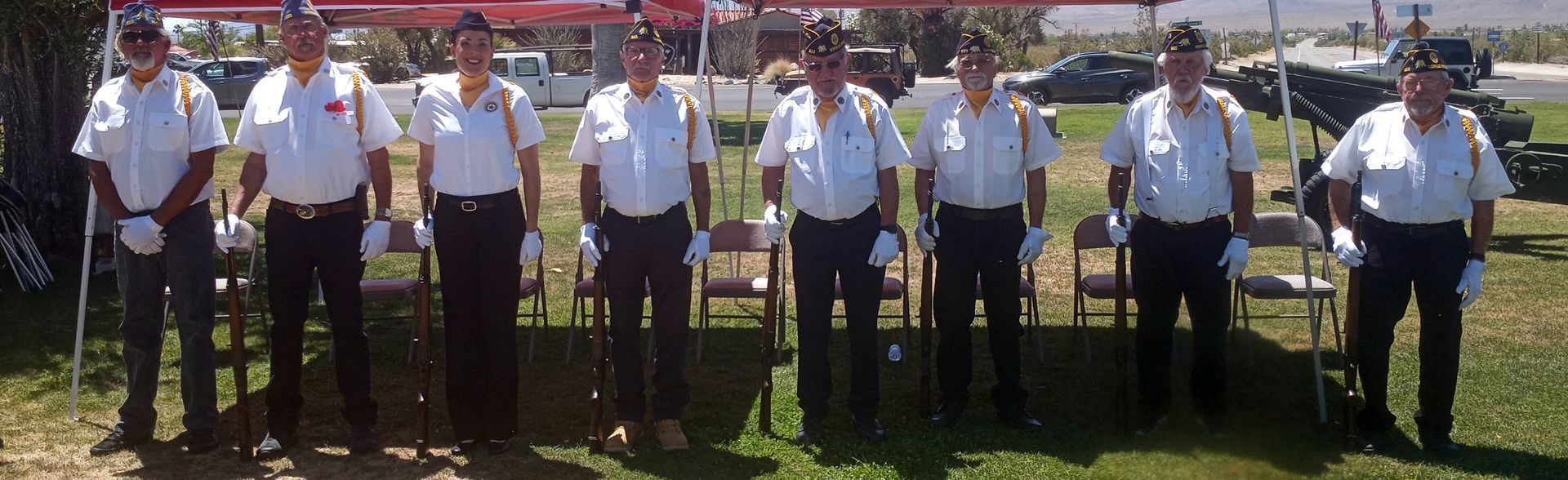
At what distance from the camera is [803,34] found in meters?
5.21

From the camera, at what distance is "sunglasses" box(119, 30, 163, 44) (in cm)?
503

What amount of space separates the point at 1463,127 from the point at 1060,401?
214 cm

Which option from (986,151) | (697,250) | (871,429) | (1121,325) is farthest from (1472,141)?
(697,250)

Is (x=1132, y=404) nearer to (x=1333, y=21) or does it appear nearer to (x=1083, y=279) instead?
(x=1083, y=279)

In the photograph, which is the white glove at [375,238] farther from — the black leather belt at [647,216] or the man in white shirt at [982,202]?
the man in white shirt at [982,202]

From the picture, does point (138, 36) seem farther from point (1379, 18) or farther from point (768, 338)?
point (1379, 18)

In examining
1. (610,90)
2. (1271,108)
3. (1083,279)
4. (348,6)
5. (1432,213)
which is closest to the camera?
(1432,213)

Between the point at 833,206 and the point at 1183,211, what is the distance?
1.48 metres

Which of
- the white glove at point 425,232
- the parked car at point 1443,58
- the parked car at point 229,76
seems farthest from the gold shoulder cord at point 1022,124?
the parked car at point 229,76

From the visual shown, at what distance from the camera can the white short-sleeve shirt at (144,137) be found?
5.05 meters

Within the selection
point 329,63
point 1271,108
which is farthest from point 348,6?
point 1271,108

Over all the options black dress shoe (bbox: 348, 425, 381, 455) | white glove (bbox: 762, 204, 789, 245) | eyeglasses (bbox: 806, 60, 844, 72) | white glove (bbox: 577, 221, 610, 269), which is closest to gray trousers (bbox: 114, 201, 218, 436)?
black dress shoe (bbox: 348, 425, 381, 455)

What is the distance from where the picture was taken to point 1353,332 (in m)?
5.22

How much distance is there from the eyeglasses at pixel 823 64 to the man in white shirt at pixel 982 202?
0.45 m
